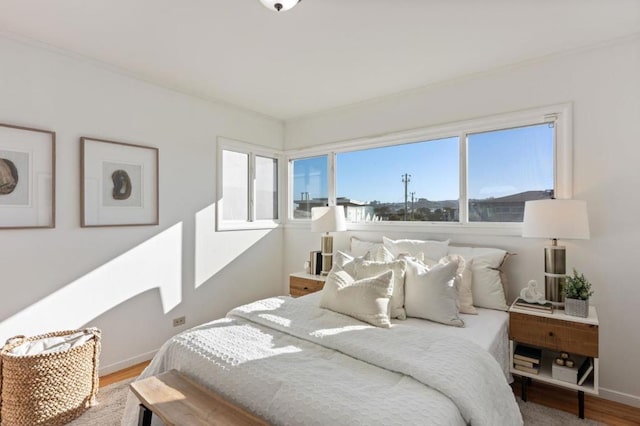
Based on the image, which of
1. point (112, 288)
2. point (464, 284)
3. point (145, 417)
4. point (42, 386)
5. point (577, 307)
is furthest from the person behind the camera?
point (112, 288)

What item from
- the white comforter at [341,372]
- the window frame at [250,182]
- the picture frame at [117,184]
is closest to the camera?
the white comforter at [341,372]

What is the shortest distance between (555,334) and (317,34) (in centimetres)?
261

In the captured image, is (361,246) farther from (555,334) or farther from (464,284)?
(555,334)

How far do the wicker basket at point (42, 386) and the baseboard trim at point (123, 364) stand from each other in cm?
50

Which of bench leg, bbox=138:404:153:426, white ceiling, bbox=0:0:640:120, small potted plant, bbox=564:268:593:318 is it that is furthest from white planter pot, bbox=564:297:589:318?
bench leg, bbox=138:404:153:426

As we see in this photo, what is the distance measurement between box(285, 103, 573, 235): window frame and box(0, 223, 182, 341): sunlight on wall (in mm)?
1704

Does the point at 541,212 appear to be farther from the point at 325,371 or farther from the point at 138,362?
the point at 138,362

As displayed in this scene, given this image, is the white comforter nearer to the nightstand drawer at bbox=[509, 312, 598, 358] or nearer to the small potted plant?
the nightstand drawer at bbox=[509, 312, 598, 358]

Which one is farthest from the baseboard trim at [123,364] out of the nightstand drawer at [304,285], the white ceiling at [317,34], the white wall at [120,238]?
the white ceiling at [317,34]

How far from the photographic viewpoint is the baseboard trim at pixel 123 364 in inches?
108

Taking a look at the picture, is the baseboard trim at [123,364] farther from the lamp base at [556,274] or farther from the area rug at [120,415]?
the lamp base at [556,274]

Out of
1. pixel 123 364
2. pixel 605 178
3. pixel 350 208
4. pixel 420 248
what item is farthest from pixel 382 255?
pixel 123 364

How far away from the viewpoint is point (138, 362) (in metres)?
2.96

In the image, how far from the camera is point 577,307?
7.17 feet
